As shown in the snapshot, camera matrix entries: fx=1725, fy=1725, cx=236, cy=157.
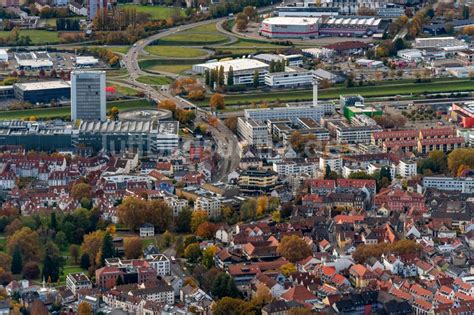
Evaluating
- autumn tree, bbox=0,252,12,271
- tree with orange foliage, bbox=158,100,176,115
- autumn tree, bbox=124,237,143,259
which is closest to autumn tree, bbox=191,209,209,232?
autumn tree, bbox=124,237,143,259

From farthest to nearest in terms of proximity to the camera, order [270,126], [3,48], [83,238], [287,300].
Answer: [3,48] → [270,126] → [83,238] → [287,300]

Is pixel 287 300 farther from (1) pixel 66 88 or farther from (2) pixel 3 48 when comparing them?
(2) pixel 3 48

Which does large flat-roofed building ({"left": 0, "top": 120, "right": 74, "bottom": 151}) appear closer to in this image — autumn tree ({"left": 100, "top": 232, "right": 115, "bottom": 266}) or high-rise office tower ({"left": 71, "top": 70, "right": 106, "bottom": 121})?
high-rise office tower ({"left": 71, "top": 70, "right": 106, "bottom": 121})

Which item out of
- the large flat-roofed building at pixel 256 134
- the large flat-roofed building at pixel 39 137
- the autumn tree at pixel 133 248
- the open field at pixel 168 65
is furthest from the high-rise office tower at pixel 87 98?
the autumn tree at pixel 133 248

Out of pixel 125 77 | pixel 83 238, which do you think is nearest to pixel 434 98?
pixel 125 77

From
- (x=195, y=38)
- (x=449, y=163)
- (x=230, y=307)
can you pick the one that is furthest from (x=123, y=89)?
(x=230, y=307)

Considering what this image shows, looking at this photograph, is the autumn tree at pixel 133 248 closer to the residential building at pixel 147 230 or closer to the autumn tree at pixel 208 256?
the autumn tree at pixel 208 256

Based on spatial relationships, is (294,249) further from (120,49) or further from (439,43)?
(439,43)
